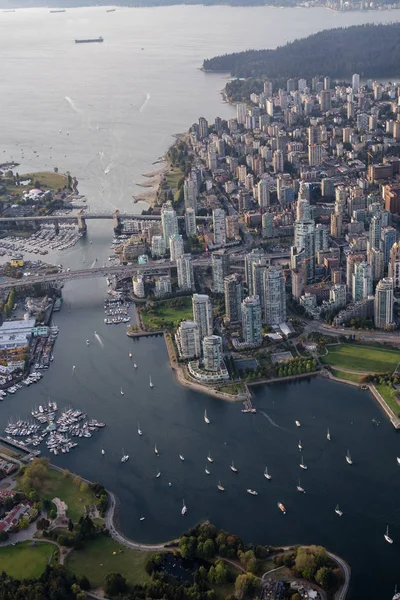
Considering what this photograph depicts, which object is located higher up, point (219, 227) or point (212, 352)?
point (219, 227)

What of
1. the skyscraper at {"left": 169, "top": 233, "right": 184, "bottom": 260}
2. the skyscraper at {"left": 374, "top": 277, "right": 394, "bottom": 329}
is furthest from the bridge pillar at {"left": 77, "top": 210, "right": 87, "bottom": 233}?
the skyscraper at {"left": 374, "top": 277, "right": 394, "bottom": 329}

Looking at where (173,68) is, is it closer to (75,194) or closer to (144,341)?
(75,194)

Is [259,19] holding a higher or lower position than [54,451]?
higher

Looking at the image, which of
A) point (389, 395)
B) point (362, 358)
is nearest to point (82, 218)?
point (362, 358)

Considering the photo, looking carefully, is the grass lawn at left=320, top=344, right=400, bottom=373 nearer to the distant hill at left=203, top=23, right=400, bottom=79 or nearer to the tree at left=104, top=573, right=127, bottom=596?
the tree at left=104, top=573, right=127, bottom=596

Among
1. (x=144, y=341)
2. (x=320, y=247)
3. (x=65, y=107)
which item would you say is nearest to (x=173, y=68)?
(x=65, y=107)

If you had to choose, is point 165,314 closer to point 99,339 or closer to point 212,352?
point 99,339

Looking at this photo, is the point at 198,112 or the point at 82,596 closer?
the point at 82,596
